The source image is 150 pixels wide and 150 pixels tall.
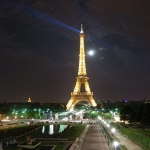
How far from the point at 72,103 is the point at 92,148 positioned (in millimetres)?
53469

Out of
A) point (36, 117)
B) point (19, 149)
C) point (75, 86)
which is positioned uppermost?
point (75, 86)

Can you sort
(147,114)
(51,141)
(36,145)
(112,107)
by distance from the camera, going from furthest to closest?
(112,107) < (147,114) < (51,141) < (36,145)

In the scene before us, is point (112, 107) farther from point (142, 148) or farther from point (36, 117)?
point (142, 148)

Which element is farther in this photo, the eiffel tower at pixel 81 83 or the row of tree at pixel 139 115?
the eiffel tower at pixel 81 83

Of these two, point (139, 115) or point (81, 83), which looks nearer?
point (139, 115)

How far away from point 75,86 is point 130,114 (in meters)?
29.4

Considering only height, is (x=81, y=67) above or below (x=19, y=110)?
above

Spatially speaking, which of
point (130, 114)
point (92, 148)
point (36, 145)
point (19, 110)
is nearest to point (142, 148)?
point (92, 148)

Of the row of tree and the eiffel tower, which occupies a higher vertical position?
the eiffel tower

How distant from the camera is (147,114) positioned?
122 feet

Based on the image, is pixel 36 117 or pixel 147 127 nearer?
pixel 147 127

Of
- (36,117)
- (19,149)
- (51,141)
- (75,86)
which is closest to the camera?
(19,149)

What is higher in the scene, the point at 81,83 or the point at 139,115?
the point at 81,83

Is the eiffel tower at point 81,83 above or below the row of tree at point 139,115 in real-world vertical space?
above
